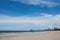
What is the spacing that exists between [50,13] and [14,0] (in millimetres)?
841

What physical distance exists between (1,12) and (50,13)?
41.7 inches

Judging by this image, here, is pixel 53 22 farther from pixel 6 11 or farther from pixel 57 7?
pixel 6 11

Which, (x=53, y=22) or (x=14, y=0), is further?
(x=53, y=22)

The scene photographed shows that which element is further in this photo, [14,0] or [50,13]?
[50,13]

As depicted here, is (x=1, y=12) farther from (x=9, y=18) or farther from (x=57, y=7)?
(x=57, y=7)

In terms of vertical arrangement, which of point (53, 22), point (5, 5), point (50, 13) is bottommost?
point (53, 22)

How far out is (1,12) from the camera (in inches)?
101

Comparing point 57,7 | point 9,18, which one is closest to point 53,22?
point 57,7

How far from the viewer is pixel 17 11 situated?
2674mm

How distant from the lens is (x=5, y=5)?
2576mm

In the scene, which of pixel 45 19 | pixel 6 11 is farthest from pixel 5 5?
pixel 45 19

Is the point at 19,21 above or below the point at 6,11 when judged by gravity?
below

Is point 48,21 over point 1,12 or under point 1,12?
under

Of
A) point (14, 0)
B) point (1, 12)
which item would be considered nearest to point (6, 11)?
point (1, 12)
